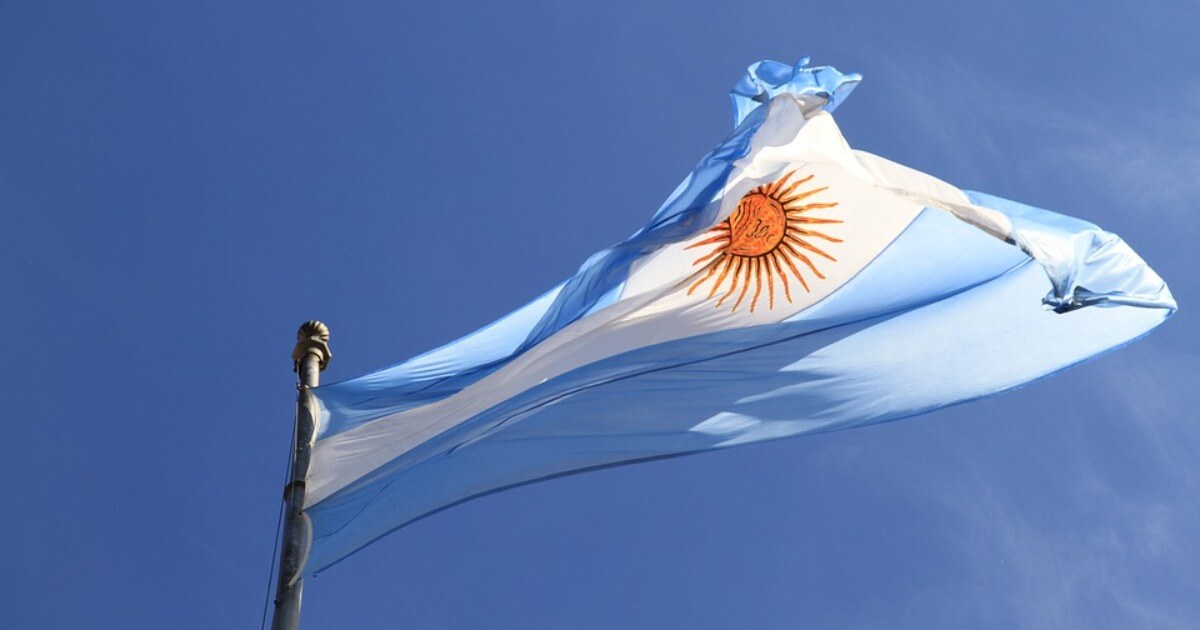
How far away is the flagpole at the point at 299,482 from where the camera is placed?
A: 36.0 feet

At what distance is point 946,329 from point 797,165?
199 cm

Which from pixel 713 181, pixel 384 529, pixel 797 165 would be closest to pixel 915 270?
pixel 797 165

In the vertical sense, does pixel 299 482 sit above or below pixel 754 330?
below

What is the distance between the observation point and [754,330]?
43.8 ft

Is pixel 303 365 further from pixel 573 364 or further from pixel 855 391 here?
pixel 855 391

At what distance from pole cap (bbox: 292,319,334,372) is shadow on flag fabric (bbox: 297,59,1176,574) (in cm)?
63

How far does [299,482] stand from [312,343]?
1651 millimetres

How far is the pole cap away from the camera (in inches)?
526

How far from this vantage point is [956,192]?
12.9 metres

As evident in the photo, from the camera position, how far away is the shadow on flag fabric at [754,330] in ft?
41.1

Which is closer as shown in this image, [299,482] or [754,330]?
[299,482]

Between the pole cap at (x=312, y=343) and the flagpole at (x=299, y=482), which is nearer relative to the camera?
the flagpole at (x=299, y=482)

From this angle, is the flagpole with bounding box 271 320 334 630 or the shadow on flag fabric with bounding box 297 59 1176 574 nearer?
the flagpole with bounding box 271 320 334 630

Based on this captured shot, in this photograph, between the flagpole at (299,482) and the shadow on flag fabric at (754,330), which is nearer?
the flagpole at (299,482)
